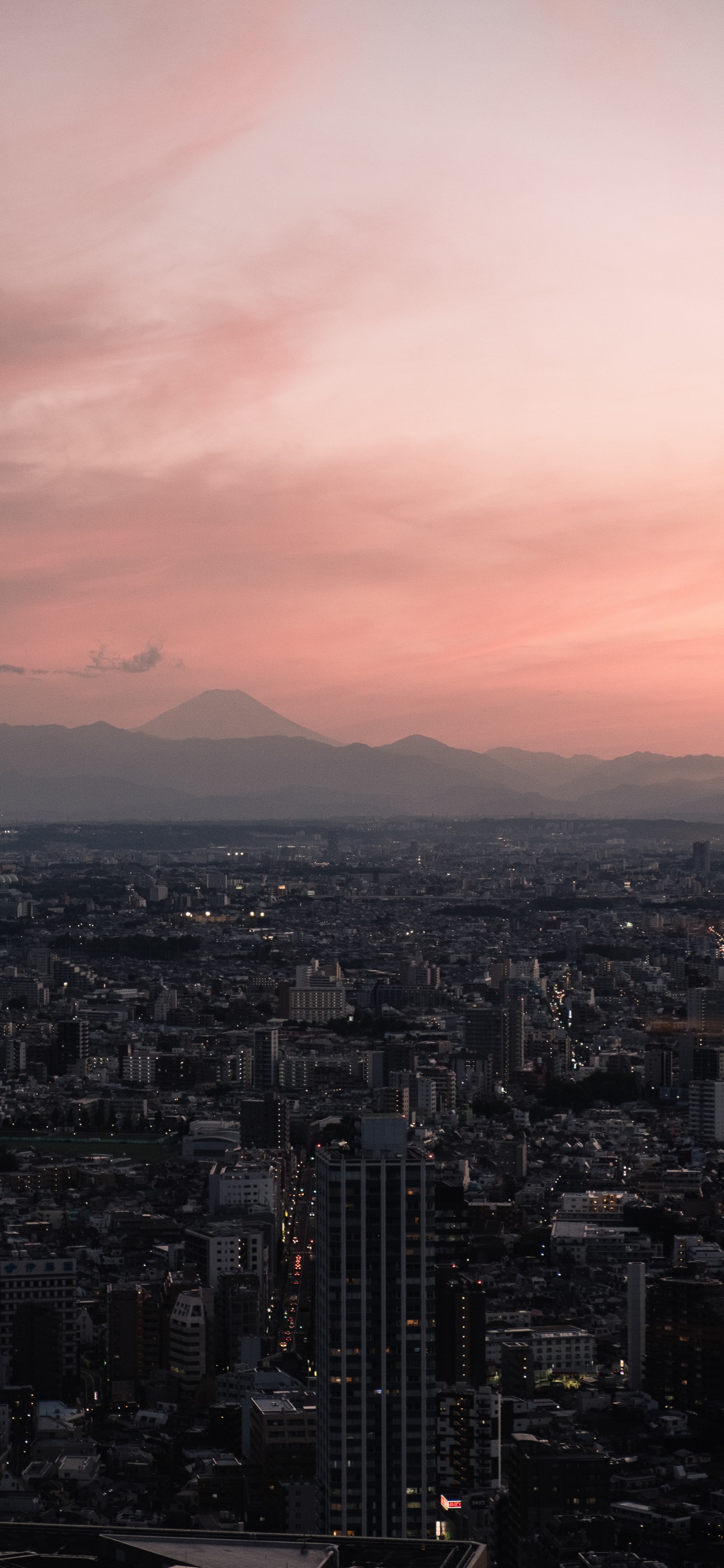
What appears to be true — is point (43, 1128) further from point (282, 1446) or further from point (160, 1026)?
point (282, 1446)

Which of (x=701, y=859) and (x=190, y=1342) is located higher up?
(x=701, y=859)

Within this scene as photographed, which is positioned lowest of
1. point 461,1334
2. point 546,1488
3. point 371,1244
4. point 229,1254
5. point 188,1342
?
point 188,1342

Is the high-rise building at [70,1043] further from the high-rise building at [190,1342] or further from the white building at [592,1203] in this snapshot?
the high-rise building at [190,1342]

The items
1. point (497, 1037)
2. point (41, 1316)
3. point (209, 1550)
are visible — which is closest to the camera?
point (209, 1550)

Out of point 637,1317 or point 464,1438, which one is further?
point 637,1317

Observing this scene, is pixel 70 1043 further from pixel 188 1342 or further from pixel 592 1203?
pixel 188 1342

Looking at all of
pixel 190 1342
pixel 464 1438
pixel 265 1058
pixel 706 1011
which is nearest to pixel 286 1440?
pixel 464 1438

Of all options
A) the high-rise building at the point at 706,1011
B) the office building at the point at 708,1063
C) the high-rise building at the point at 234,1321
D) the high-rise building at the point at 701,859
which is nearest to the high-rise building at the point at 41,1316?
the high-rise building at the point at 234,1321

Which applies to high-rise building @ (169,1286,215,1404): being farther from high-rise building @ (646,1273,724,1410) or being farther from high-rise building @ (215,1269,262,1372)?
high-rise building @ (646,1273,724,1410)
